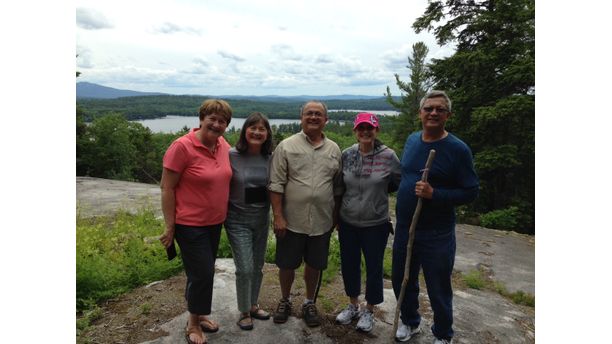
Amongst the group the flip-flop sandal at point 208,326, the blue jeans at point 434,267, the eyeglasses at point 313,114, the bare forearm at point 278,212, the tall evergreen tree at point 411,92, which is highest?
the tall evergreen tree at point 411,92

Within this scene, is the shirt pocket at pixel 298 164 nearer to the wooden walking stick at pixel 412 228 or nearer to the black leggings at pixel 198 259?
the black leggings at pixel 198 259

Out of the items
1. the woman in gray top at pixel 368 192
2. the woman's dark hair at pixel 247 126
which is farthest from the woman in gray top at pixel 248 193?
the woman in gray top at pixel 368 192

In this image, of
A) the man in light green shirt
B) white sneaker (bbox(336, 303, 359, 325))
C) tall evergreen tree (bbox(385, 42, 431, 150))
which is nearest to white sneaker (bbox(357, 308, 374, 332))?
white sneaker (bbox(336, 303, 359, 325))

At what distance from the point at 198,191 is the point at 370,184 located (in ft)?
4.67

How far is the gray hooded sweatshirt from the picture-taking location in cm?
334

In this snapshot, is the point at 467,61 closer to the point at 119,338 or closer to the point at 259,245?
the point at 259,245

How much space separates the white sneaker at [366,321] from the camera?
3625 mm

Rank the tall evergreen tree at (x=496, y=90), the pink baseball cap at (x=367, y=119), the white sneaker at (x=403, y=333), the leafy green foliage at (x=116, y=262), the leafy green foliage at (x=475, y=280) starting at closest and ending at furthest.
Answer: the pink baseball cap at (x=367, y=119), the white sneaker at (x=403, y=333), the leafy green foliage at (x=116, y=262), the leafy green foliage at (x=475, y=280), the tall evergreen tree at (x=496, y=90)

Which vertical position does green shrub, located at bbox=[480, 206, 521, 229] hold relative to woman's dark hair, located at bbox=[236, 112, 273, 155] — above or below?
below

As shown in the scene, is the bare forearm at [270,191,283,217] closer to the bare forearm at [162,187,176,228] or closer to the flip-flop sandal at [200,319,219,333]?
the bare forearm at [162,187,176,228]

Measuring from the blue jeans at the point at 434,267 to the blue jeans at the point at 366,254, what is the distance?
14cm

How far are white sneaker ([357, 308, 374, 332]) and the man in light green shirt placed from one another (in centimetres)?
69

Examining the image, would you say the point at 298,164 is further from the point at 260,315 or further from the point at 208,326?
the point at 208,326

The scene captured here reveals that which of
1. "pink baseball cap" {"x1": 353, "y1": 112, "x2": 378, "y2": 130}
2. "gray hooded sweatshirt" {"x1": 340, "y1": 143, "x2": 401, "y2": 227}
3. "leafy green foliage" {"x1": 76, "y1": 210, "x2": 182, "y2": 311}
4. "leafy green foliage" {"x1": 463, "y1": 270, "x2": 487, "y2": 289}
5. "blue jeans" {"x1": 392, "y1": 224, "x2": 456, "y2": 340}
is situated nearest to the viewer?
"blue jeans" {"x1": 392, "y1": 224, "x2": 456, "y2": 340}
